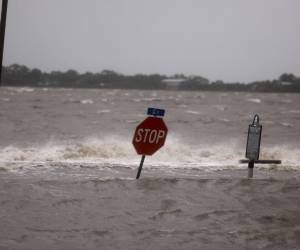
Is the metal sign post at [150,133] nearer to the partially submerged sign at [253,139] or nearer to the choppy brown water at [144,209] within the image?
the choppy brown water at [144,209]

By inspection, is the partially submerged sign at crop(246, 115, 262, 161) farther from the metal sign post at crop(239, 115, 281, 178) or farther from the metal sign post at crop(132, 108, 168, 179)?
the metal sign post at crop(132, 108, 168, 179)

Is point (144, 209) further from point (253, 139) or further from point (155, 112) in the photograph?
point (253, 139)

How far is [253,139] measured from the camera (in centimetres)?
915

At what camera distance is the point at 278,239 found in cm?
541

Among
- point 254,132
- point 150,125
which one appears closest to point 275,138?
point 254,132

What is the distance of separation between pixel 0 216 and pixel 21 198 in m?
0.87

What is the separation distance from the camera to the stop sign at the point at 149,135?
8.09m

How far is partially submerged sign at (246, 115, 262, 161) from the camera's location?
9109mm

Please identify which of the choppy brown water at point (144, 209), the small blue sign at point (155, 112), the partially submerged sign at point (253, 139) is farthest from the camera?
the partially submerged sign at point (253, 139)

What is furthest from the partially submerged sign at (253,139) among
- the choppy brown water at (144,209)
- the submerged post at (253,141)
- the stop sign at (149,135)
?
the stop sign at (149,135)

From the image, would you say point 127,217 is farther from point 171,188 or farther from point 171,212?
point 171,188

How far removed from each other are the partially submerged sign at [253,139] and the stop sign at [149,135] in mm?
1991

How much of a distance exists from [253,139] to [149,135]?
7.55 ft

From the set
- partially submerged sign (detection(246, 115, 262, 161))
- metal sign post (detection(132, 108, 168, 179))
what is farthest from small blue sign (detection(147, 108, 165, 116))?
partially submerged sign (detection(246, 115, 262, 161))
